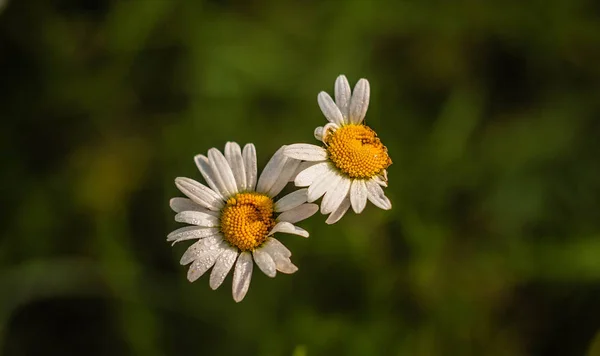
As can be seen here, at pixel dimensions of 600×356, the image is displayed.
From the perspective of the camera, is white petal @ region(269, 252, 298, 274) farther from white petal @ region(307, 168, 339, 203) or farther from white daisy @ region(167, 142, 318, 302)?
white petal @ region(307, 168, 339, 203)

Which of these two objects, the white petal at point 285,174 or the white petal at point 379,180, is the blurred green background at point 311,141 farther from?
the white petal at point 285,174

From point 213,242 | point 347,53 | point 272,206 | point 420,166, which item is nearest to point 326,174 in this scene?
point 272,206

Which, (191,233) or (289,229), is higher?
(289,229)

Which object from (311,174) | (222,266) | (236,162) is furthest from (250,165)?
(222,266)

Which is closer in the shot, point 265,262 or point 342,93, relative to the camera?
point 265,262

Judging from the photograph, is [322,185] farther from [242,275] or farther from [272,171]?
[242,275]

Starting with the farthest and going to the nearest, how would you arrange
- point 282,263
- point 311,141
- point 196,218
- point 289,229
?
point 311,141, point 196,218, point 282,263, point 289,229
